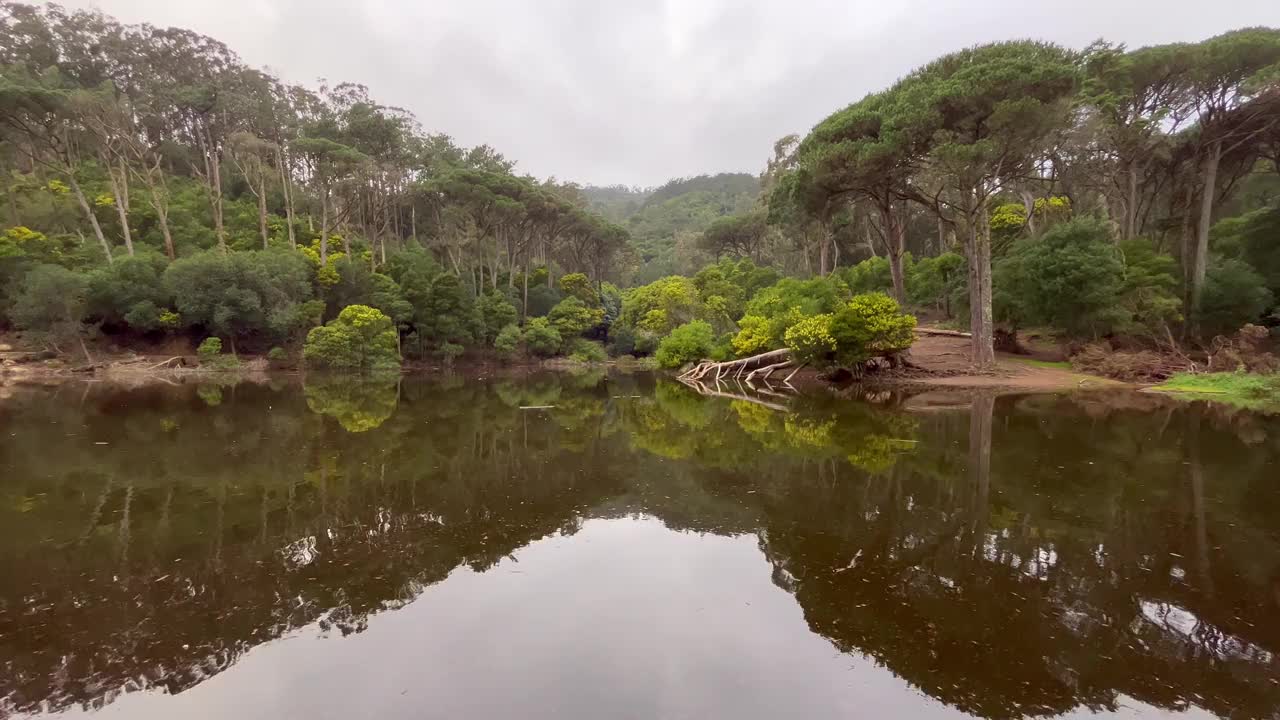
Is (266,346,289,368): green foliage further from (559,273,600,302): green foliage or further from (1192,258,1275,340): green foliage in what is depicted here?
(1192,258,1275,340): green foliage

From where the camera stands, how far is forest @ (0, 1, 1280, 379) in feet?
66.0

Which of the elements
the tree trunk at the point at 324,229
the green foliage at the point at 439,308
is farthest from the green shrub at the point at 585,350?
the tree trunk at the point at 324,229

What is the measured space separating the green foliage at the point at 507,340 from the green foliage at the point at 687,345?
9725 mm

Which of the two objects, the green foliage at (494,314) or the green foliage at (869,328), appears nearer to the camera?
the green foliage at (869,328)

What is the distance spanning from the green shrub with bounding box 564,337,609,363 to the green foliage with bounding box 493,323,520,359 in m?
4.47

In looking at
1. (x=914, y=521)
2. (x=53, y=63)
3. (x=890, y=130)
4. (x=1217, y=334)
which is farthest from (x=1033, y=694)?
(x=53, y=63)

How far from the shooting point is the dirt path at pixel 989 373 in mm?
19141

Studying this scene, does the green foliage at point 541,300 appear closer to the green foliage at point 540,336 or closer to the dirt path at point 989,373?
the green foliage at point 540,336

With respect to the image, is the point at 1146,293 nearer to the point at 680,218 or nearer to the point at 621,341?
the point at 621,341

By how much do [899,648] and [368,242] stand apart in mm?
43090

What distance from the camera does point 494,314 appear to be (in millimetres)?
36375

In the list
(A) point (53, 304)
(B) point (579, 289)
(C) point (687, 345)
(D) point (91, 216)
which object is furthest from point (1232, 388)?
(D) point (91, 216)

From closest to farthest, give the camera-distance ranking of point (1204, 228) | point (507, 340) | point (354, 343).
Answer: point (1204, 228) < point (354, 343) < point (507, 340)

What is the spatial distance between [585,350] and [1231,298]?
3139 cm
